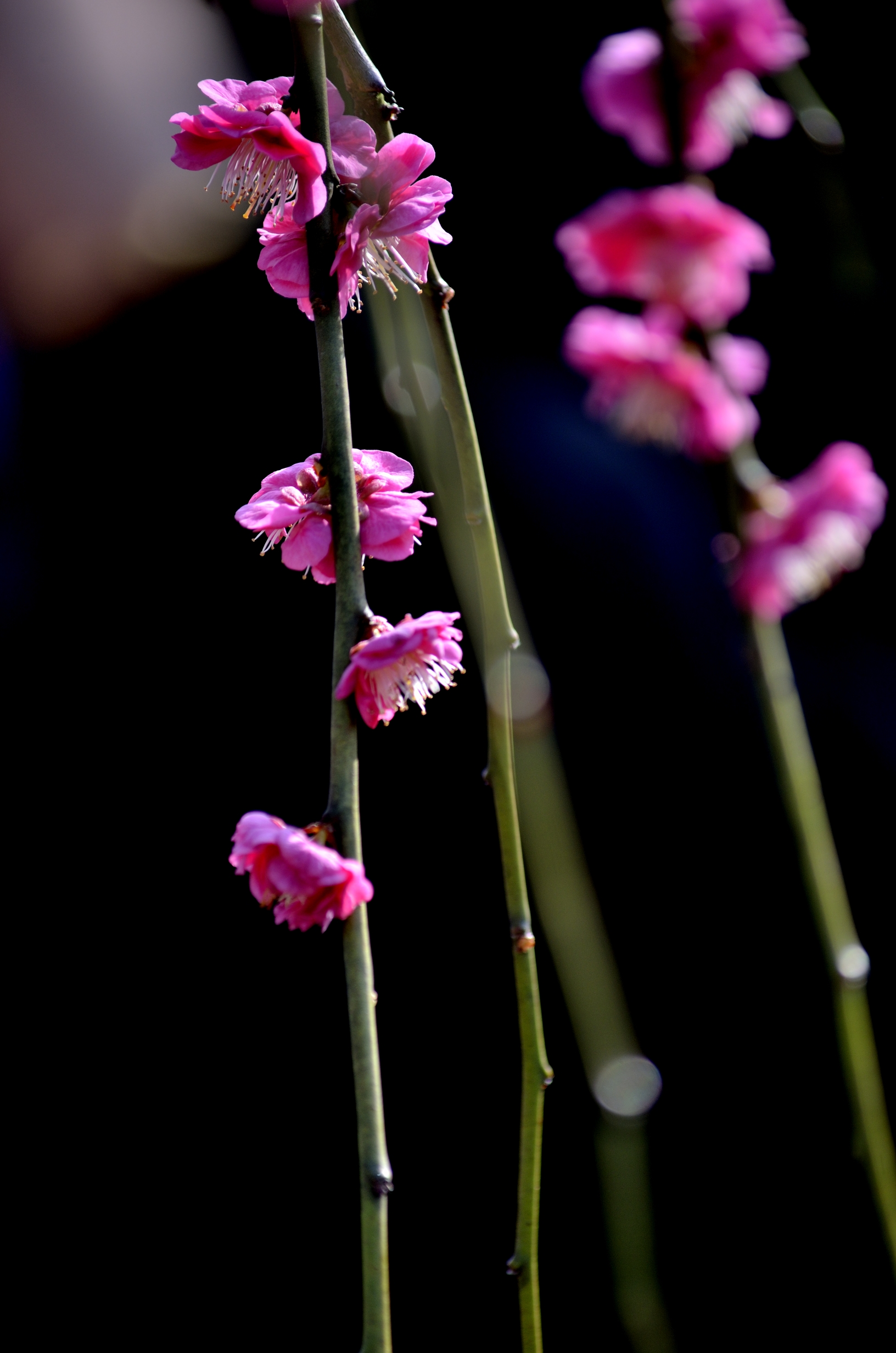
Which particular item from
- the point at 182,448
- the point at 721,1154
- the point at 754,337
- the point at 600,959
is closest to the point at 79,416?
the point at 182,448

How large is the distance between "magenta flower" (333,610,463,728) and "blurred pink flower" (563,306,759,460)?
0.11 metres

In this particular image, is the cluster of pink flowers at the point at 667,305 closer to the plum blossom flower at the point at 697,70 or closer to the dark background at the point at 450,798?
the plum blossom flower at the point at 697,70

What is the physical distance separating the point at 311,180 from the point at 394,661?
0.20m

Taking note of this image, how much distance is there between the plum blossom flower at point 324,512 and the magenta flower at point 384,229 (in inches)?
2.9

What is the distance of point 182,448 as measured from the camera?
3.88 ft

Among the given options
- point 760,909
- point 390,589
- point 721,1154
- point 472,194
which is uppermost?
point 472,194

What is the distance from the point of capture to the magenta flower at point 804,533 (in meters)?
0.31

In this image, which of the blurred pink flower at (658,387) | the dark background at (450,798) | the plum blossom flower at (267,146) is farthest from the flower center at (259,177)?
the dark background at (450,798)

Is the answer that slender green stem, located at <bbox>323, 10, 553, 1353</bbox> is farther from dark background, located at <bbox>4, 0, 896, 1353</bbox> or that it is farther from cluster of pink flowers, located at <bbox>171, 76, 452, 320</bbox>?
dark background, located at <bbox>4, 0, 896, 1353</bbox>

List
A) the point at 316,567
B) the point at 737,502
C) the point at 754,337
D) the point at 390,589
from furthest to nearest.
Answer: the point at 390,589 → the point at 754,337 → the point at 316,567 → the point at 737,502

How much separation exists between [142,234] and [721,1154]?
1.23 metres

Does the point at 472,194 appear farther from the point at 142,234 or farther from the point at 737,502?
the point at 737,502

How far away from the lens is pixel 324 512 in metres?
0.45

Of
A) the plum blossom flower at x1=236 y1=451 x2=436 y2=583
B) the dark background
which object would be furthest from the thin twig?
the dark background
